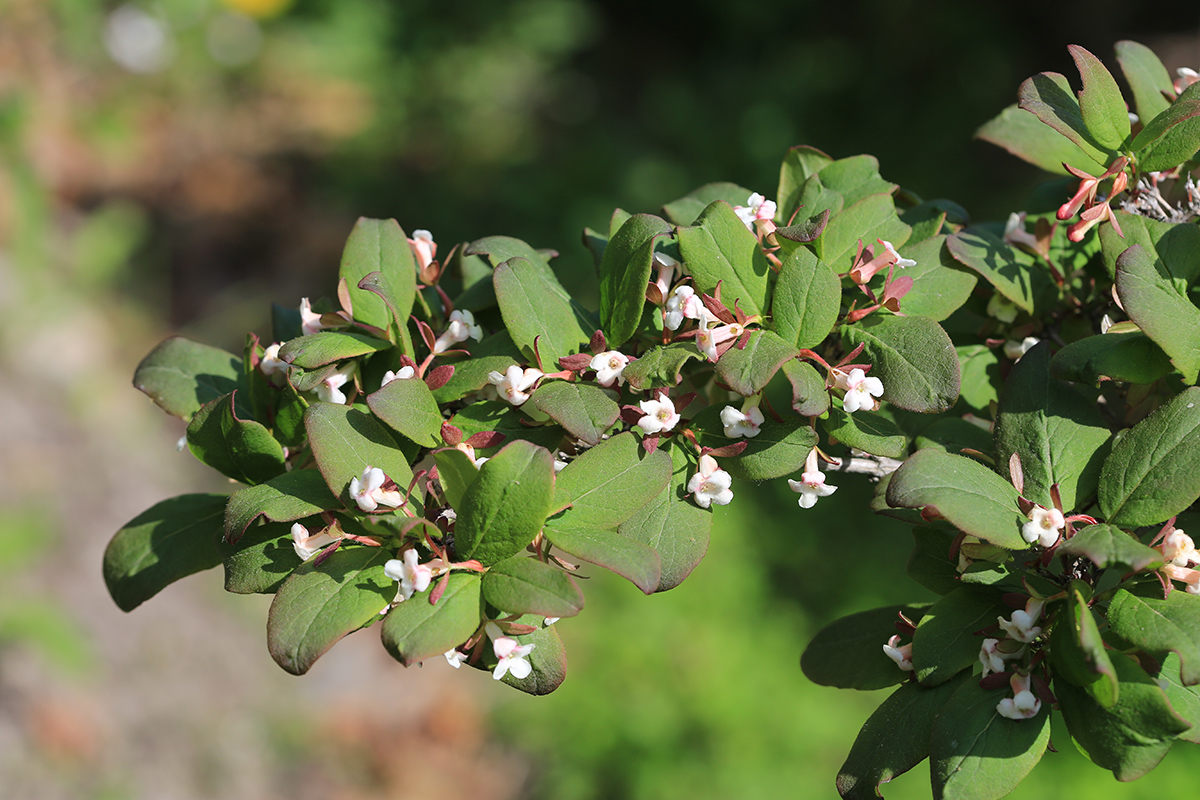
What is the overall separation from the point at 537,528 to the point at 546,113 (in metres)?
4.28

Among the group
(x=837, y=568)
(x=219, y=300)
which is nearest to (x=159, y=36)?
(x=219, y=300)

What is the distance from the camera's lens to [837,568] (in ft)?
9.12

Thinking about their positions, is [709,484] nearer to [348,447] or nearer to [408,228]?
[348,447]

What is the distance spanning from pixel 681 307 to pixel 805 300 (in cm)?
10

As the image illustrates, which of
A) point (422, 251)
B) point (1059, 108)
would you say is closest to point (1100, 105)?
point (1059, 108)

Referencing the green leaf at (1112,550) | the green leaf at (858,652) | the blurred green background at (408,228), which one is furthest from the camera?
the blurred green background at (408,228)

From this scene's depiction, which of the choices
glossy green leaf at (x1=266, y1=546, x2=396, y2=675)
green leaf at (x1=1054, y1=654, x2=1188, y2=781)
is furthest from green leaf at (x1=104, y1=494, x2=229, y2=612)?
green leaf at (x1=1054, y1=654, x2=1188, y2=781)

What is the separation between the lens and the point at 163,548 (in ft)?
2.76

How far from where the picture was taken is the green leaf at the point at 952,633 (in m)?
0.71

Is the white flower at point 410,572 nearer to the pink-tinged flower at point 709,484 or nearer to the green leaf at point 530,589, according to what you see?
the green leaf at point 530,589

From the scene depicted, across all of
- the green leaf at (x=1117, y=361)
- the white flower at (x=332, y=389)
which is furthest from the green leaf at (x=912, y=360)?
the white flower at (x=332, y=389)

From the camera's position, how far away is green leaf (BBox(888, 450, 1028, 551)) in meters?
0.63

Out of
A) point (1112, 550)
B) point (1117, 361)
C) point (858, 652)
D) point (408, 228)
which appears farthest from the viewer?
point (408, 228)

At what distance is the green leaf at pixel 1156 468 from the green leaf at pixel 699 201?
39 centimetres
